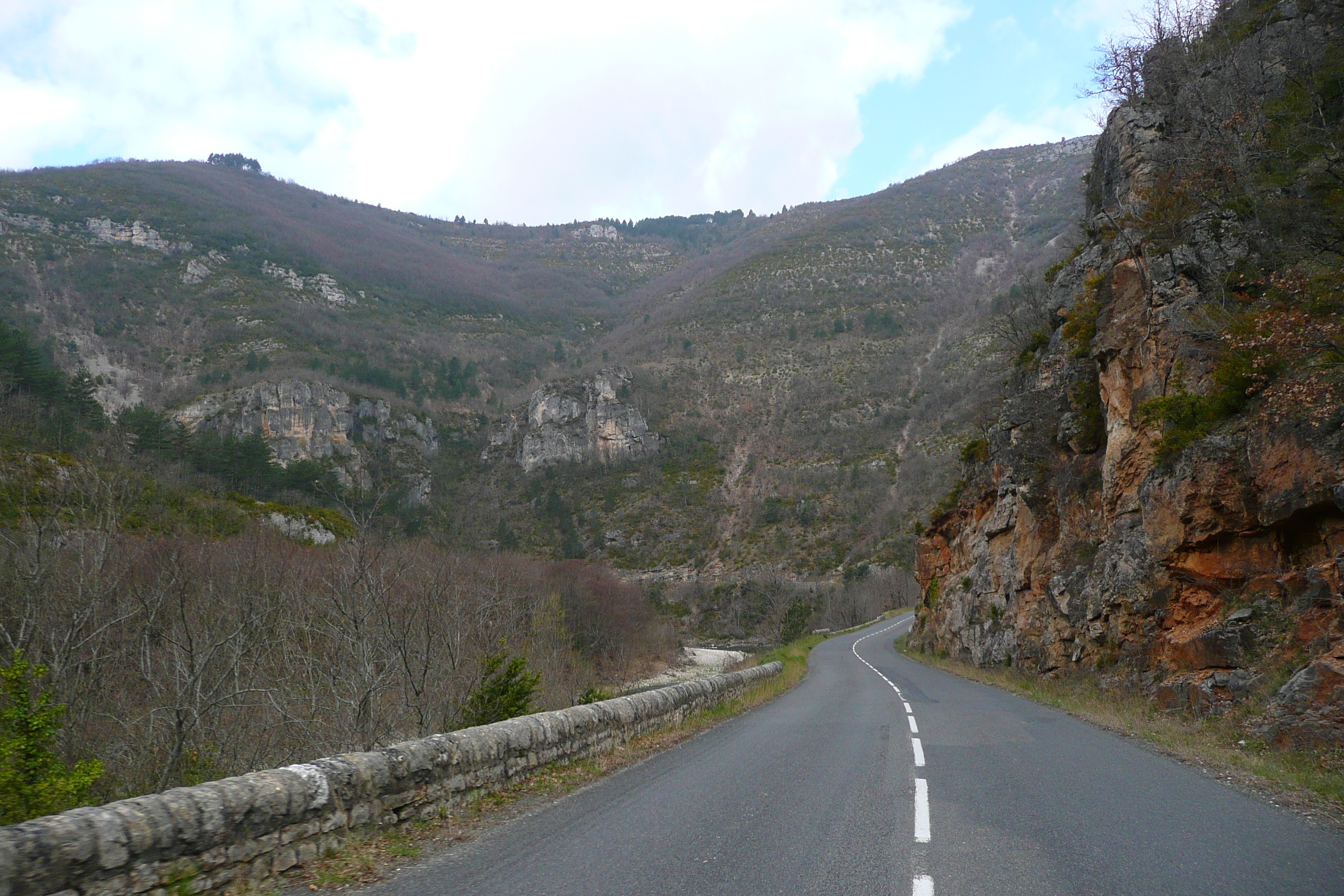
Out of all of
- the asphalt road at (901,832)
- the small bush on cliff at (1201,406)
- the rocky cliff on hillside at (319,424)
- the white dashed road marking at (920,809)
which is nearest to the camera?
the white dashed road marking at (920,809)

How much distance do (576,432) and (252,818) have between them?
4192 inches

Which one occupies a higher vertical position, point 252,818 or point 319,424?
point 319,424

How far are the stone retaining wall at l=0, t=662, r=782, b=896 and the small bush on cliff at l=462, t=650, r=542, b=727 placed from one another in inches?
90.7

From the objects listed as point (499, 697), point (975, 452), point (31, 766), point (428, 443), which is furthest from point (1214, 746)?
point (428, 443)

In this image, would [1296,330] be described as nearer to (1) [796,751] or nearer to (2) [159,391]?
(1) [796,751]

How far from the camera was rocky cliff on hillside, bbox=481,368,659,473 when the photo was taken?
108438 millimetres

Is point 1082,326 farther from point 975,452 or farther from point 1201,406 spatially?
point 975,452

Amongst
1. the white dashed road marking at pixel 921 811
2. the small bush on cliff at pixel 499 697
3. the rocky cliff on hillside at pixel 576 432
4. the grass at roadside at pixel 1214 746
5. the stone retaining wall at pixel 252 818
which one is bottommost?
the grass at roadside at pixel 1214 746

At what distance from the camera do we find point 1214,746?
10227 millimetres

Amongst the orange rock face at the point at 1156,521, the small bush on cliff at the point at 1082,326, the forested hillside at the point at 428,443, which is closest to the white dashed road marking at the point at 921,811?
the orange rock face at the point at 1156,521

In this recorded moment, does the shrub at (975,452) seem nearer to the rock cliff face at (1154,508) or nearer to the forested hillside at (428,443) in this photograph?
the rock cliff face at (1154,508)

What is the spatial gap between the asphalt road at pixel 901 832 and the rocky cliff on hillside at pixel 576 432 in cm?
9852

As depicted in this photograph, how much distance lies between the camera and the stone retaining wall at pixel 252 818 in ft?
11.9

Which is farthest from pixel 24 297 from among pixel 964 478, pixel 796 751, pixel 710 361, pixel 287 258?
pixel 796 751
